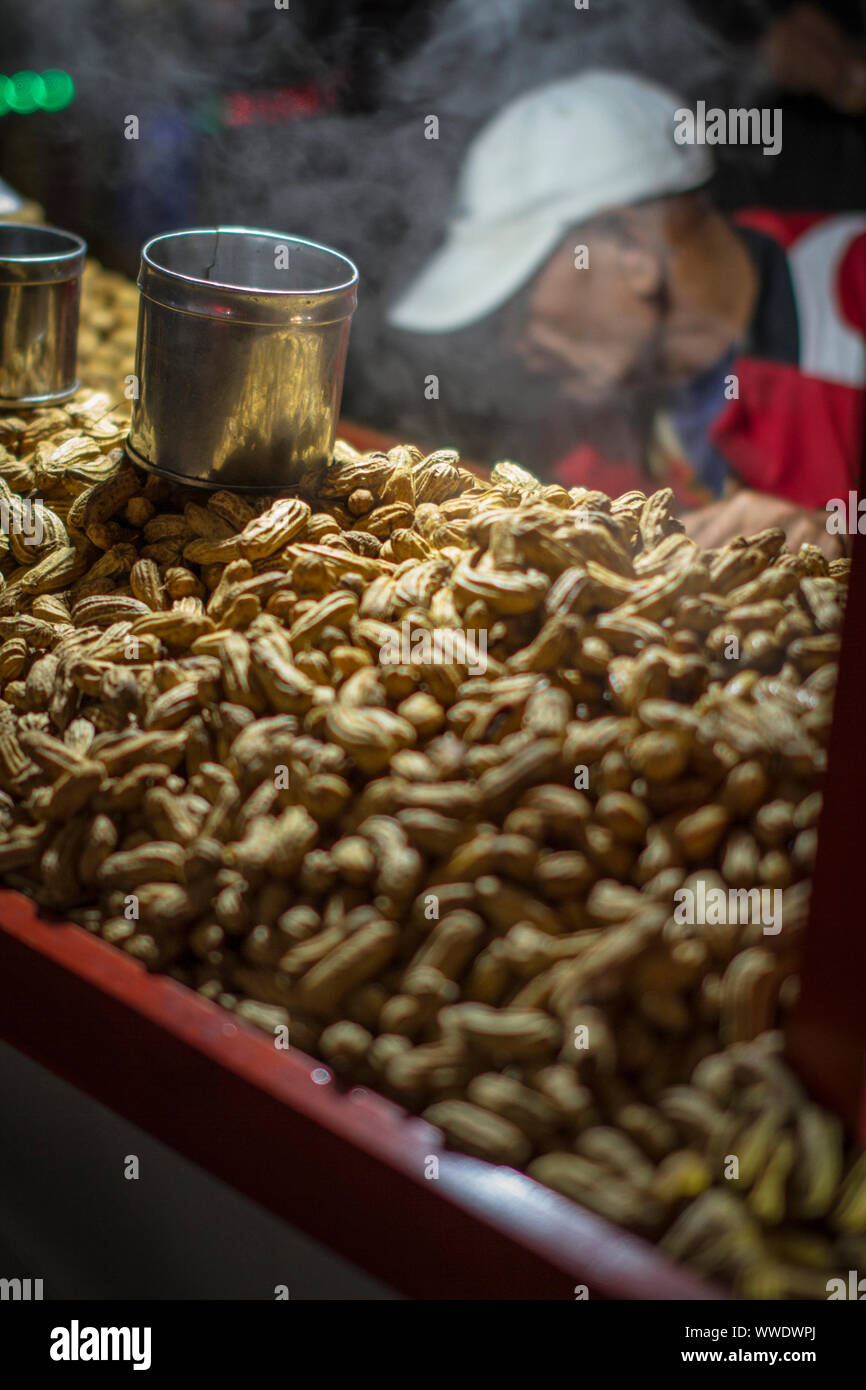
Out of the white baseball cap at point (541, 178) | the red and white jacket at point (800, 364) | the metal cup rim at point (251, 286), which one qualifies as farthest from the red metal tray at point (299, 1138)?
the white baseball cap at point (541, 178)

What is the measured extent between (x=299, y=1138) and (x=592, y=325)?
277 centimetres

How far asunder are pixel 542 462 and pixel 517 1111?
2.64m

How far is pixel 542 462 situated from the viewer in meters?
3.31

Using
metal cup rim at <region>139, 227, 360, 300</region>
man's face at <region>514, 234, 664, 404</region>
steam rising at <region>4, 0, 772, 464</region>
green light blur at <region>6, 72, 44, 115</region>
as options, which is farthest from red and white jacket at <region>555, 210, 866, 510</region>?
green light blur at <region>6, 72, 44, 115</region>

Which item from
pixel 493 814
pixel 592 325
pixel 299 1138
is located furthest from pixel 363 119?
pixel 299 1138

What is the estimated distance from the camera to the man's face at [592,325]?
10.4 feet

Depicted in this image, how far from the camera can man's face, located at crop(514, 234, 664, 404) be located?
316cm

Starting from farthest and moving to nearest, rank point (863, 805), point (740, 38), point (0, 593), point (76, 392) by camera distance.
Result: point (740, 38)
point (76, 392)
point (0, 593)
point (863, 805)

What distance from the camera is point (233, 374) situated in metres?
1.46

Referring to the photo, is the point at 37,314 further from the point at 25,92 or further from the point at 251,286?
the point at 25,92

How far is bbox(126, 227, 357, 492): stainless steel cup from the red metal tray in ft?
2.18

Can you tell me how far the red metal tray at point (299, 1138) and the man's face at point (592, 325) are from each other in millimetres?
2525
